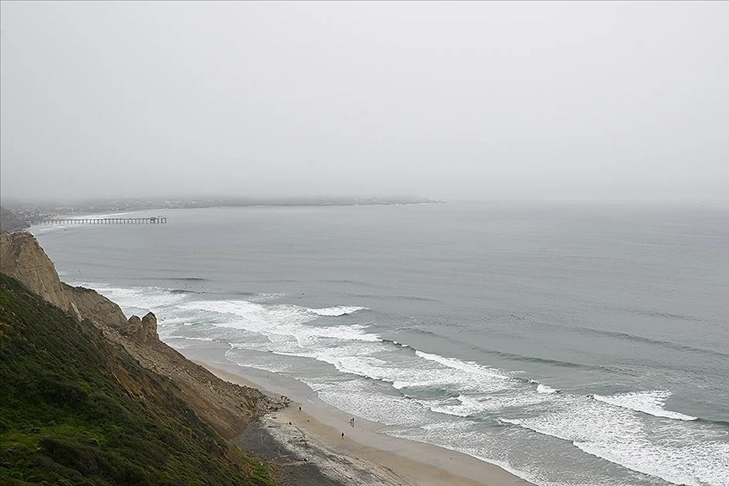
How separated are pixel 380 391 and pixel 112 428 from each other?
87.5ft

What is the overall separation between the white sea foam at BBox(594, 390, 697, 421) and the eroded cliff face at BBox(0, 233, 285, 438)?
23.7 m

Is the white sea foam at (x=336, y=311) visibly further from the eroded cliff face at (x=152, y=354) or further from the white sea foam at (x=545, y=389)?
the white sea foam at (x=545, y=389)

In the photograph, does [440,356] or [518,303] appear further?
[518,303]

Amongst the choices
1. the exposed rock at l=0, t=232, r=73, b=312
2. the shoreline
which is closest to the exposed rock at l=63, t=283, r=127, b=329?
the exposed rock at l=0, t=232, r=73, b=312

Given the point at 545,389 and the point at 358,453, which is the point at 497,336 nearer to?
the point at 545,389

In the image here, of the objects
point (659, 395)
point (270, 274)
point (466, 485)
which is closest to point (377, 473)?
point (466, 485)

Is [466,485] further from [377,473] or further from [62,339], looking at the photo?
[62,339]

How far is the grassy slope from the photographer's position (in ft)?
50.7

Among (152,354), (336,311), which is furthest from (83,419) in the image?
(336,311)

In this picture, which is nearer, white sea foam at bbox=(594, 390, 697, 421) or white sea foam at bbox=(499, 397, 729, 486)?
white sea foam at bbox=(499, 397, 729, 486)

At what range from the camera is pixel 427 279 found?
87.9 m

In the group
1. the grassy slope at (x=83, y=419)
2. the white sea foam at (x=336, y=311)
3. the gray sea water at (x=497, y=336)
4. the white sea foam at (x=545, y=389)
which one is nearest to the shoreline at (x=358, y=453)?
the gray sea water at (x=497, y=336)

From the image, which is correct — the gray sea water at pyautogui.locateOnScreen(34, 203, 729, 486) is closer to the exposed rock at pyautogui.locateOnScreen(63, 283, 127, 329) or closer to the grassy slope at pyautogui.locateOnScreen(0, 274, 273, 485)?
the exposed rock at pyautogui.locateOnScreen(63, 283, 127, 329)

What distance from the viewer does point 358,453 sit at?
33.7 m
